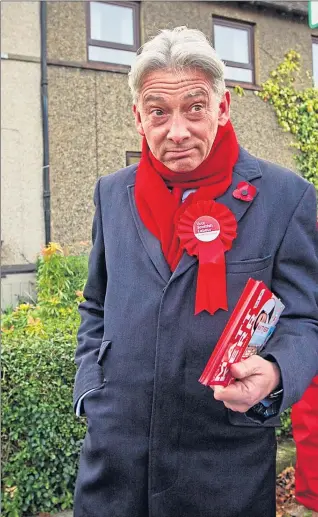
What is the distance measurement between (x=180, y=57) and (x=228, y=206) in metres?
0.45

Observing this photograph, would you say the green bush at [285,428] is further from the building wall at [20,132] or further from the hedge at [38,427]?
the building wall at [20,132]

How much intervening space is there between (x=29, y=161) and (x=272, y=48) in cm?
494

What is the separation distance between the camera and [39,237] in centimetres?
828

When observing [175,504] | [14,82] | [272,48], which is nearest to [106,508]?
[175,504]

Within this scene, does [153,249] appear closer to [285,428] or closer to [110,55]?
[285,428]

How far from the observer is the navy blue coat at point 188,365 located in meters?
1.65

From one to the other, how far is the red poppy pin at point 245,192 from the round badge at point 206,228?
0.11 meters

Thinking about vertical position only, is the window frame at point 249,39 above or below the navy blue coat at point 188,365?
above

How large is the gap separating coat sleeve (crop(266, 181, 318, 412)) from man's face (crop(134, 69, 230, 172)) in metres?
0.35

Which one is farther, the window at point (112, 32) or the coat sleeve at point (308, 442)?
the window at point (112, 32)

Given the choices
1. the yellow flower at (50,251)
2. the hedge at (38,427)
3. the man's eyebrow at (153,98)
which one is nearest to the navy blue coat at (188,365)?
the man's eyebrow at (153,98)

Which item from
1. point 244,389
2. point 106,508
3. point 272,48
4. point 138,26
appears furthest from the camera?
point 272,48

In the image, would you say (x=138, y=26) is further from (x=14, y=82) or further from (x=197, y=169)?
(x=197, y=169)

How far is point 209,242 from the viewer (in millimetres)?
1646
